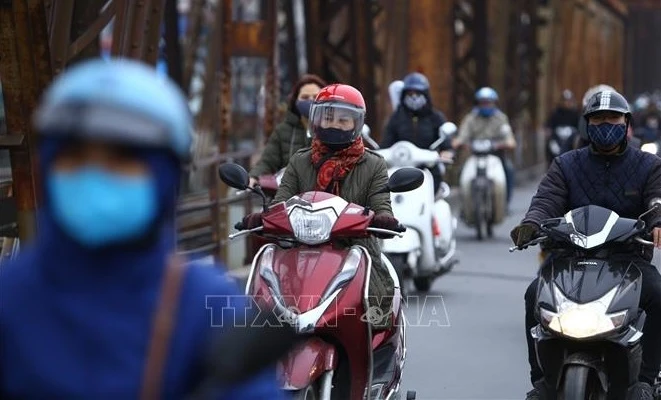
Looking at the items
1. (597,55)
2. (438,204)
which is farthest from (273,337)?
(597,55)

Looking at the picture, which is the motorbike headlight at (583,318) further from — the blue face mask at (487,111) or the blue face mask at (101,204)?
the blue face mask at (487,111)

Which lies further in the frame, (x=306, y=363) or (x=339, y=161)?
(x=339, y=161)

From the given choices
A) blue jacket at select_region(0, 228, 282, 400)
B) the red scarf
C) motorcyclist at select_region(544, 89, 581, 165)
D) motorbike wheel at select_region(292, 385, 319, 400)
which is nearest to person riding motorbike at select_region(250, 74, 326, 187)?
the red scarf

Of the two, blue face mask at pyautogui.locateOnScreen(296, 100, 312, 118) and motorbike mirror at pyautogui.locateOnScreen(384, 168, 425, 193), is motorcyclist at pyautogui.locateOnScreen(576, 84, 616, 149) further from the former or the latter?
blue face mask at pyautogui.locateOnScreen(296, 100, 312, 118)

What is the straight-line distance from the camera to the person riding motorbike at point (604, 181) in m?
7.33

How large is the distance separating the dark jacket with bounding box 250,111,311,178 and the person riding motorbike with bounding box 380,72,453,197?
10.7 ft

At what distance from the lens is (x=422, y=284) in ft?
42.5

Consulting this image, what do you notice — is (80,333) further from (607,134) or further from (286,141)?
(286,141)

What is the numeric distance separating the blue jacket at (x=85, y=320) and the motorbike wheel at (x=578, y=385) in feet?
13.2

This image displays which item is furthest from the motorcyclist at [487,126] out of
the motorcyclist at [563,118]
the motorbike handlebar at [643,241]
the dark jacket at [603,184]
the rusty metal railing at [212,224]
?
the motorbike handlebar at [643,241]

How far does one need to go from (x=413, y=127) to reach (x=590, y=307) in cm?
717

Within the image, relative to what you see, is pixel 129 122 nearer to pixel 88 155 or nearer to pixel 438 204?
pixel 88 155

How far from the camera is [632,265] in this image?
23.2 ft

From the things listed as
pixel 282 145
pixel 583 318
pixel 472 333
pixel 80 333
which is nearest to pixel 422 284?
pixel 472 333
